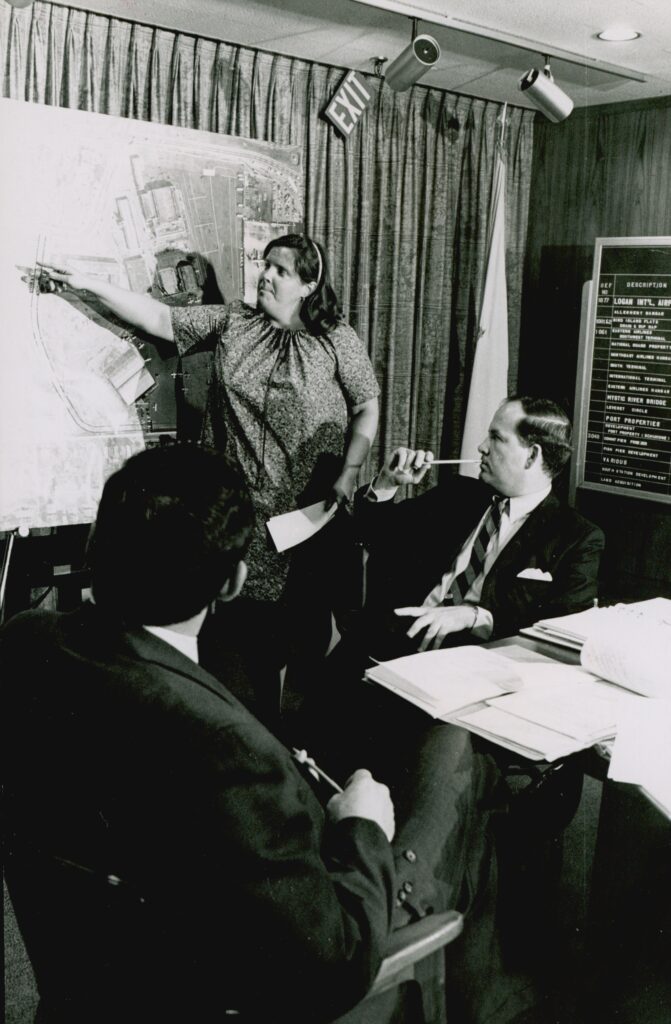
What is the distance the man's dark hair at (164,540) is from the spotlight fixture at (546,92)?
8.07 ft

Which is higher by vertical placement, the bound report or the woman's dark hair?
the woman's dark hair

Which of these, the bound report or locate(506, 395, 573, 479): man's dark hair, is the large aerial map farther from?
the bound report

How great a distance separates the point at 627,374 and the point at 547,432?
63.9 inches

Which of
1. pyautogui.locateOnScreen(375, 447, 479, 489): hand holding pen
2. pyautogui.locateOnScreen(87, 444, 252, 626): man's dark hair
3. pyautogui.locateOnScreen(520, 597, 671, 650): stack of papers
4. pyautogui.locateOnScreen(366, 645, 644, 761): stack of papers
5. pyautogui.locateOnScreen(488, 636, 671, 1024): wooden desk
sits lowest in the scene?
pyautogui.locateOnScreen(488, 636, 671, 1024): wooden desk

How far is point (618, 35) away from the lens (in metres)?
2.90

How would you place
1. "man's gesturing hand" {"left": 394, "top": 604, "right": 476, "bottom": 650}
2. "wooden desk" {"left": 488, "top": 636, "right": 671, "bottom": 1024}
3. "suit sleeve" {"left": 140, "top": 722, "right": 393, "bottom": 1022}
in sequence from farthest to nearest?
"man's gesturing hand" {"left": 394, "top": 604, "right": 476, "bottom": 650} → "wooden desk" {"left": 488, "top": 636, "right": 671, "bottom": 1024} → "suit sleeve" {"left": 140, "top": 722, "right": 393, "bottom": 1022}

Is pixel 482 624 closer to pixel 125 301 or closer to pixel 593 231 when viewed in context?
pixel 125 301

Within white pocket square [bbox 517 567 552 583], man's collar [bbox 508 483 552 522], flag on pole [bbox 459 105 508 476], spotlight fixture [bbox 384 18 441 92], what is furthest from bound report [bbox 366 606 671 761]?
flag on pole [bbox 459 105 508 476]

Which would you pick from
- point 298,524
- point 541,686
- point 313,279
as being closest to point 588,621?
point 541,686

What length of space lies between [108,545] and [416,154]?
10.4 ft

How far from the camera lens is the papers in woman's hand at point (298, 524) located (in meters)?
2.61

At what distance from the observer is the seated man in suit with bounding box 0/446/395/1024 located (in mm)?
926

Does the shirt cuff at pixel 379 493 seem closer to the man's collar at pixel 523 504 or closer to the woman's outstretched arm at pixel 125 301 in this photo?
the man's collar at pixel 523 504

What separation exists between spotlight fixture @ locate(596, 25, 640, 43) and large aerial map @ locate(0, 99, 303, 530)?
1237mm
